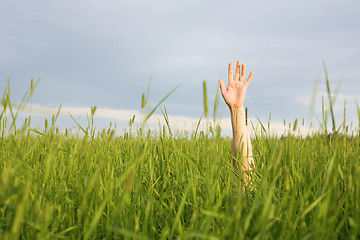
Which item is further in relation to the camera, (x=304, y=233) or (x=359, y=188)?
(x=359, y=188)

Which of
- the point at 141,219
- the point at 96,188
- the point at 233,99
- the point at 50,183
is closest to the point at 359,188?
the point at 141,219

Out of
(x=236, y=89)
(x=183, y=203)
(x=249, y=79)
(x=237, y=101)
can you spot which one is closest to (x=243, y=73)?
(x=249, y=79)

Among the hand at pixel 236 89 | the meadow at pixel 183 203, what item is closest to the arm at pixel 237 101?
the hand at pixel 236 89

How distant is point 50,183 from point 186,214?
2.82ft

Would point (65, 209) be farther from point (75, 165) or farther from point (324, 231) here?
point (324, 231)

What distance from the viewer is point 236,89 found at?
11.2 ft

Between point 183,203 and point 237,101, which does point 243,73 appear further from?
point 183,203

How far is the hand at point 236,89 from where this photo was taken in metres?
3.31

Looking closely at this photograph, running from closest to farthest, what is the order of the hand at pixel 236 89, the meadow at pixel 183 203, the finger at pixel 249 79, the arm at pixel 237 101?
the meadow at pixel 183 203, the arm at pixel 237 101, the hand at pixel 236 89, the finger at pixel 249 79

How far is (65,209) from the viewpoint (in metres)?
1.64

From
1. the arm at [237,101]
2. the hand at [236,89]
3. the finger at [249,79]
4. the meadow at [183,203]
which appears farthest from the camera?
the finger at [249,79]

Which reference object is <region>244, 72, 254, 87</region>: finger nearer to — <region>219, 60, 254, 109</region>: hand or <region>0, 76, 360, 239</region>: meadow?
<region>219, 60, 254, 109</region>: hand

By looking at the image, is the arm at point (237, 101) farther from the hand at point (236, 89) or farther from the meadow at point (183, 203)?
the meadow at point (183, 203)

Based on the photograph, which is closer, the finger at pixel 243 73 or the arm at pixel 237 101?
the arm at pixel 237 101
